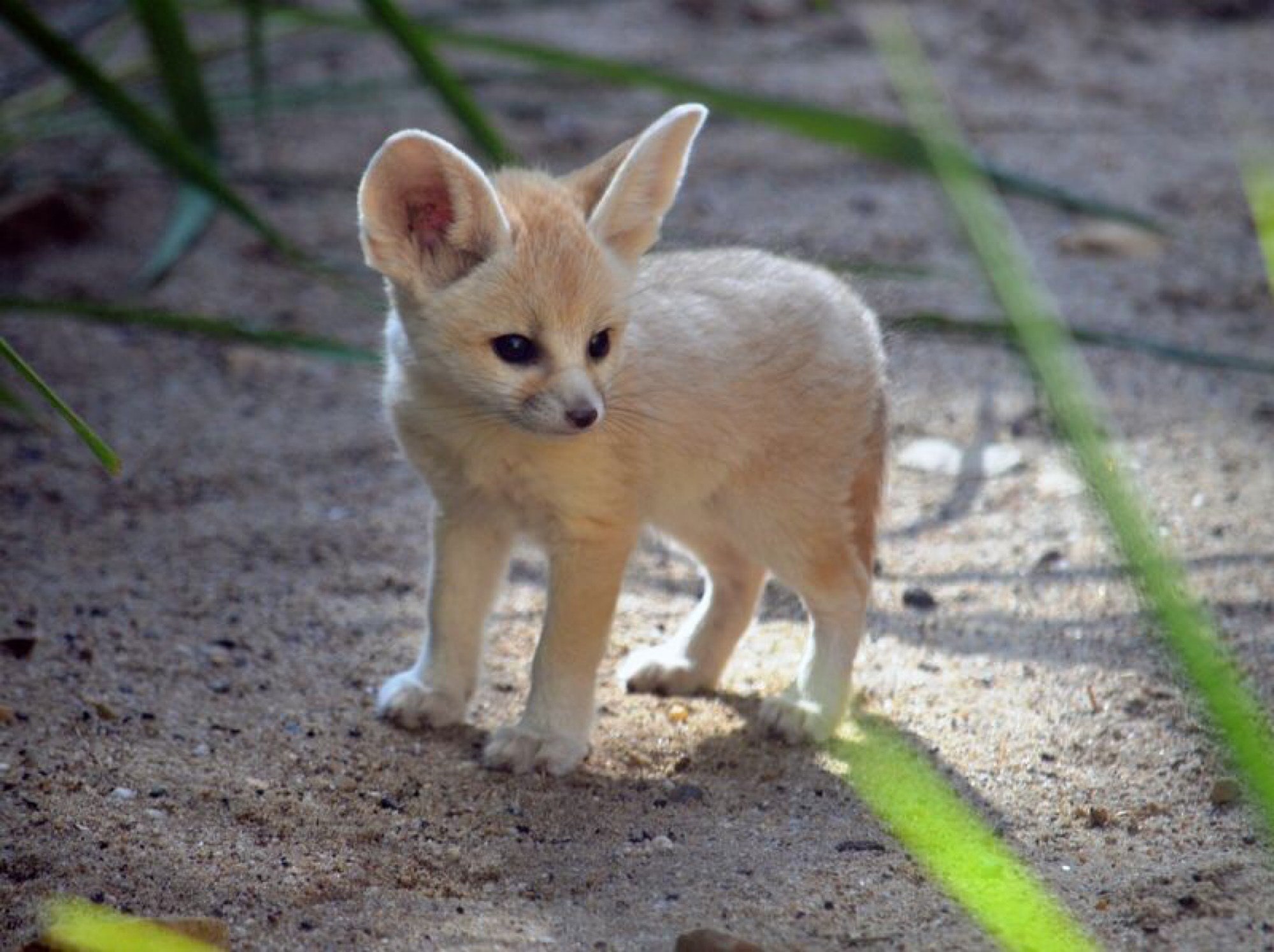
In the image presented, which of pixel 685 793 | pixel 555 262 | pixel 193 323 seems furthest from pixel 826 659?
pixel 193 323

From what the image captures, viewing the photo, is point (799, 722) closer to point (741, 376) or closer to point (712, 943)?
point (741, 376)

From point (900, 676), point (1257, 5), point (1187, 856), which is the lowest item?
point (900, 676)

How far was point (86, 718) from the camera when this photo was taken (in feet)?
8.82

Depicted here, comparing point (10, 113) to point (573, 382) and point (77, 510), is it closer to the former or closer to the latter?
point (77, 510)

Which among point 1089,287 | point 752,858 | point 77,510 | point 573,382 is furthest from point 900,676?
point 1089,287

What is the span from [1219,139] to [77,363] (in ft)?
14.2

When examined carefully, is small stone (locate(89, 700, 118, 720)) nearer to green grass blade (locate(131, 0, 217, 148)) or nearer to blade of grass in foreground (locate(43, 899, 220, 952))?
blade of grass in foreground (locate(43, 899, 220, 952))

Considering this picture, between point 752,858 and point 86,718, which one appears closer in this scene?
point 752,858

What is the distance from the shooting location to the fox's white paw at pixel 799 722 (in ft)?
9.46

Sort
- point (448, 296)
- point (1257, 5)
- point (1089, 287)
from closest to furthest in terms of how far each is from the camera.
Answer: point (448, 296), point (1089, 287), point (1257, 5)

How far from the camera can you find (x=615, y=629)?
3.44 m

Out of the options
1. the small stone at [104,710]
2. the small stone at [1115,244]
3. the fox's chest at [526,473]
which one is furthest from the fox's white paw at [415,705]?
the small stone at [1115,244]

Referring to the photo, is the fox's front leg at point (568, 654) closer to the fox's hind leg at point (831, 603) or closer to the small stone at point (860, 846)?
the fox's hind leg at point (831, 603)

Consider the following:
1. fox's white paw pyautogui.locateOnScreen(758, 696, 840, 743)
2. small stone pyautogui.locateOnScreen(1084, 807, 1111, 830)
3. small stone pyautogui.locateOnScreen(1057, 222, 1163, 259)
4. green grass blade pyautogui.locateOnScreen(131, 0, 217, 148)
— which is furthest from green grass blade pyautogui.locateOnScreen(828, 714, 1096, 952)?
small stone pyautogui.locateOnScreen(1057, 222, 1163, 259)
